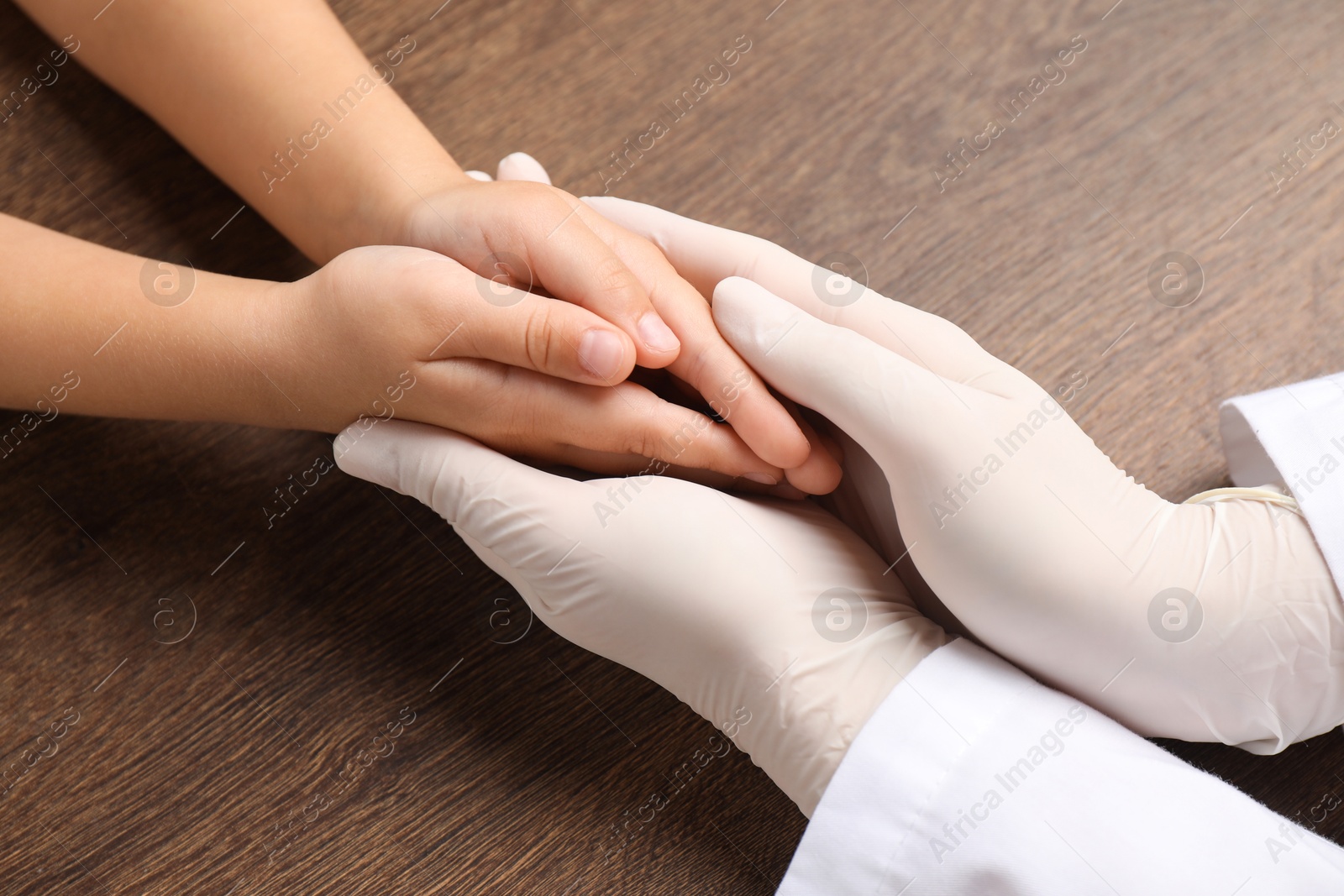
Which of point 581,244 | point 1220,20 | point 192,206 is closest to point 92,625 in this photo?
point 192,206

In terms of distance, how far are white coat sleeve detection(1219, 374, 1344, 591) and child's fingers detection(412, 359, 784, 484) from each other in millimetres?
464

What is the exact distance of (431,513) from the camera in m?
0.89

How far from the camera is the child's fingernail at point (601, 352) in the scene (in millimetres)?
743

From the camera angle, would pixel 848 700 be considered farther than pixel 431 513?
No

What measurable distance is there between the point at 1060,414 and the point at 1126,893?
1.31 ft

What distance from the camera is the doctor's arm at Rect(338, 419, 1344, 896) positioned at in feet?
2.19

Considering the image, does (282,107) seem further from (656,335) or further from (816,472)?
(816,472)

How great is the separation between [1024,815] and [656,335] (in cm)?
52

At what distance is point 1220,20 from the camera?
3.30 feet

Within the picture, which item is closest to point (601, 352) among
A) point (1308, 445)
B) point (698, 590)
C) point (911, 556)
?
point (698, 590)

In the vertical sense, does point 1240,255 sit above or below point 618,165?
below

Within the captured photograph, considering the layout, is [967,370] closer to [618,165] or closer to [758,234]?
[758,234]

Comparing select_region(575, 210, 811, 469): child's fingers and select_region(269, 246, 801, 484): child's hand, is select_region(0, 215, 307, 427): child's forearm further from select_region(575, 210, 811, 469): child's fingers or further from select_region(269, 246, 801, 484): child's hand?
select_region(575, 210, 811, 469): child's fingers

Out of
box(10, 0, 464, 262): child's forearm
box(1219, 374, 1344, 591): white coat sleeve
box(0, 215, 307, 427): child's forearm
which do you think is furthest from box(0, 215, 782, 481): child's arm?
box(1219, 374, 1344, 591): white coat sleeve
